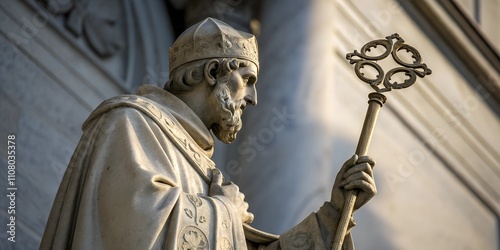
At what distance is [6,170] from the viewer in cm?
691

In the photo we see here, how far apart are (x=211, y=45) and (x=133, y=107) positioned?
434mm

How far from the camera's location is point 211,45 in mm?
5367

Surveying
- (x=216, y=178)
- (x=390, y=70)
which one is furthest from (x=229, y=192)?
(x=390, y=70)

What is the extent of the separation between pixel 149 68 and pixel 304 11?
738 mm

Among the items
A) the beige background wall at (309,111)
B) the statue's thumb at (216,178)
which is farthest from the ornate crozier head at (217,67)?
the beige background wall at (309,111)

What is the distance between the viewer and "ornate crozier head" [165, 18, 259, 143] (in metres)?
5.29

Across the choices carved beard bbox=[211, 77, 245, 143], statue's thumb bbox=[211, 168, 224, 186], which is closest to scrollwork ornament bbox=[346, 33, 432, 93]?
carved beard bbox=[211, 77, 245, 143]

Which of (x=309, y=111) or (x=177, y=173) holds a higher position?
(x=309, y=111)

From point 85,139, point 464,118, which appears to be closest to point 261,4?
point 464,118

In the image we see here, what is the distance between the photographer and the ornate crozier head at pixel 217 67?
5.29 metres

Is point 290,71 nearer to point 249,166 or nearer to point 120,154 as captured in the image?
point 249,166

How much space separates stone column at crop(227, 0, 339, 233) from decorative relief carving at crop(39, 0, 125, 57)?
25.7 inches

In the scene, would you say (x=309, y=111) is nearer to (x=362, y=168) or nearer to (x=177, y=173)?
(x=362, y=168)

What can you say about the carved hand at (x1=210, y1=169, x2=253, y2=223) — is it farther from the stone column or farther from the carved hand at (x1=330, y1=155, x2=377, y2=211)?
the stone column
